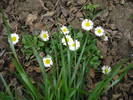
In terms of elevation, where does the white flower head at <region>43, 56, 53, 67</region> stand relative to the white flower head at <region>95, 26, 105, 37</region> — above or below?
below

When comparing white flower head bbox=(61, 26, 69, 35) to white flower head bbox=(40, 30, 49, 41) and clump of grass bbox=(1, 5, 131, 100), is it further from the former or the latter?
white flower head bbox=(40, 30, 49, 41)

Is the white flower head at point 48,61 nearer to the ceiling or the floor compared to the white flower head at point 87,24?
nearer to the floor

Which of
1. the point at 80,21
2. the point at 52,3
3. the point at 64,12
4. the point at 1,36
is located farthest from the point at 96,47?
the point at 1,36

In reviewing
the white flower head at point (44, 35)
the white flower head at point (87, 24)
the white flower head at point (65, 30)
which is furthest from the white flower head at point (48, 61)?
the white flower head at point (87, 24)

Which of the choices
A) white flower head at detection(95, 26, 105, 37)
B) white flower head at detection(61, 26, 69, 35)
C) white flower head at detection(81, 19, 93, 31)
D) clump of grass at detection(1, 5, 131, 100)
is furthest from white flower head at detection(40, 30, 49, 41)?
white flower head at detection(95, 26, 105, 37)

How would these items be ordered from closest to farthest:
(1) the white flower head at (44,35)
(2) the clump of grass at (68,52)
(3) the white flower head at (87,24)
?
(2) the clump of grass at (68,52) < (1) the white flower head at (44,35) < (3) the white flower head at (87,24)

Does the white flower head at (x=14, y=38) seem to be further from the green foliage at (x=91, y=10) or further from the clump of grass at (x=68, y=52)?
the green foliage at (x=91, y=10)

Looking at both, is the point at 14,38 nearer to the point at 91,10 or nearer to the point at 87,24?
the point at 87,24

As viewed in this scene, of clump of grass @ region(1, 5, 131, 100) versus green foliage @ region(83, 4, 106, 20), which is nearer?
clump of grass @ region(1, 5, 131, 100)

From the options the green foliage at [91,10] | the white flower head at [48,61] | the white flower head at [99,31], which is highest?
the green foliage at [91,10]
